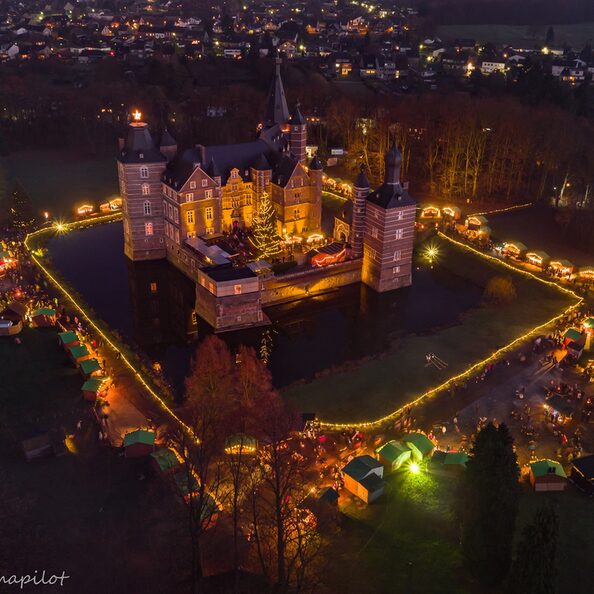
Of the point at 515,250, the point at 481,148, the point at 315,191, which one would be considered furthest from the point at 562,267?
the point at 315,191

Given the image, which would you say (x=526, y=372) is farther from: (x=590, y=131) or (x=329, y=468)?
(x=590, y=131)

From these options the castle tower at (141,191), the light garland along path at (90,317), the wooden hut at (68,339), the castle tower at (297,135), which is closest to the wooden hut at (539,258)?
the castle tower at (297,135)

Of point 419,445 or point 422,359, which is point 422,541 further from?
point 422,359

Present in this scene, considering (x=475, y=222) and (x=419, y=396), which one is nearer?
(x=419, y=396)

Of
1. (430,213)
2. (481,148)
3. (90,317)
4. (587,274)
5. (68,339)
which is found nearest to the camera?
(68,339)

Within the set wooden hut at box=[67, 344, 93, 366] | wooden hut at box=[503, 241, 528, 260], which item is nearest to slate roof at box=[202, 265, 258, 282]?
wooden hut at box=[67, 344, 93, 366]

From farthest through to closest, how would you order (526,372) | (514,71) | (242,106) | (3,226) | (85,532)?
(514,71), (242,106), (3,226), (526,372), (85,532)

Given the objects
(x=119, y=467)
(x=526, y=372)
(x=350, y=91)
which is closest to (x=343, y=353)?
(x=526, y=372)
